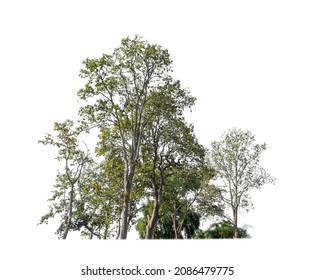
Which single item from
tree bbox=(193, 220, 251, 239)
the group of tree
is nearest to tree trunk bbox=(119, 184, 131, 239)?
the group of tree

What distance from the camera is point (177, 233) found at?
113 feet

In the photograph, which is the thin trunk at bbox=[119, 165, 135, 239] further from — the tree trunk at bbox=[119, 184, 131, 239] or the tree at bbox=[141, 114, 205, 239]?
the tree at bbox=[141, 114, 205, 239]

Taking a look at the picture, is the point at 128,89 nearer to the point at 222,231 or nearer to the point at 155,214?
the point at 155,214

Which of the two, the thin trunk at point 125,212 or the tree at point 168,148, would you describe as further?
the tree at point 168,148

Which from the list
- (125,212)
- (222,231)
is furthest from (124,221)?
(222,231)

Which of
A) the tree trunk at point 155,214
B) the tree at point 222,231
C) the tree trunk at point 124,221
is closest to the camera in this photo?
the tree trunk at point 124,221

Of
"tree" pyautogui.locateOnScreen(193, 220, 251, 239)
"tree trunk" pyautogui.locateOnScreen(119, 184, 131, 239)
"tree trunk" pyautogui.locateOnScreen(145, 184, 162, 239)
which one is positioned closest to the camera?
"tree trunk" pyautogui.locateOnScreen(119, 184, 131, 239)

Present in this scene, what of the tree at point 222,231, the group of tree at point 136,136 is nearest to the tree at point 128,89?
the group of tree at point 136,136

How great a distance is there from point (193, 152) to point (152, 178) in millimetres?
3318

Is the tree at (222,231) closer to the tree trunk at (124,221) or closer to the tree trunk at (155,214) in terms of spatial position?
the tree trunk at (155,214)

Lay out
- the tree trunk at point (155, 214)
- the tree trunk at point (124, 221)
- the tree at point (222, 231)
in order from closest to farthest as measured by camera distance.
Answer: the tree trunk at point (124, 221) → the tree trunk at point (155, 214) → the tree at point (222, 231)

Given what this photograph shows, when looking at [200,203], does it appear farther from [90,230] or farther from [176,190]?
[90,230]

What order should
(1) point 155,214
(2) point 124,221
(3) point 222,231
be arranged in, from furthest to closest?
1. (3) point 222,231
2. (1) point 155,214
3. (2) point 124,221

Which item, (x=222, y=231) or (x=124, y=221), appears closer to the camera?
(x=124, y=221)
